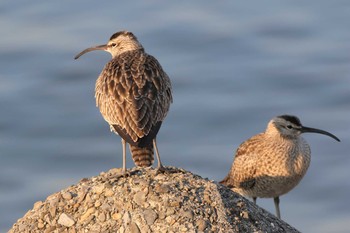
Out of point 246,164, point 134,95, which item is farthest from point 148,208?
point 246,164

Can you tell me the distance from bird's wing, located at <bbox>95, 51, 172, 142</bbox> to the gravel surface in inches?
40.0

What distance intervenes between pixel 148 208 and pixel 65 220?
2.69ft

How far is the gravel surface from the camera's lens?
36.5 feet

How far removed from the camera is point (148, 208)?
11.2 m

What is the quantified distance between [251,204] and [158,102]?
6.16 ft

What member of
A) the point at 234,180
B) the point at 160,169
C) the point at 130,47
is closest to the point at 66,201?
the point at 160,169

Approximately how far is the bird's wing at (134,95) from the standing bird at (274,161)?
3400 millimetres

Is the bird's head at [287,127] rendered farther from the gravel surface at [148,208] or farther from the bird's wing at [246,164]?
the gravel surface at [148,208]

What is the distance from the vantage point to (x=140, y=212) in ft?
36.8

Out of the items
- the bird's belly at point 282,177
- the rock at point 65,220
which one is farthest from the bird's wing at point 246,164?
the rock at point 65,220

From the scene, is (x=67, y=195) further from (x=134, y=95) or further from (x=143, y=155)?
(x=134, y=95)

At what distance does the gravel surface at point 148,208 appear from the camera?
36.5 feet

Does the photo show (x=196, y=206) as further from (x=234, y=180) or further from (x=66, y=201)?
(x=234, y=180)

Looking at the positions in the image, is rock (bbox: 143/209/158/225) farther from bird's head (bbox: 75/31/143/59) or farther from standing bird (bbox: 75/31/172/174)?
bird's head (bbox: 75/31/143/59)
